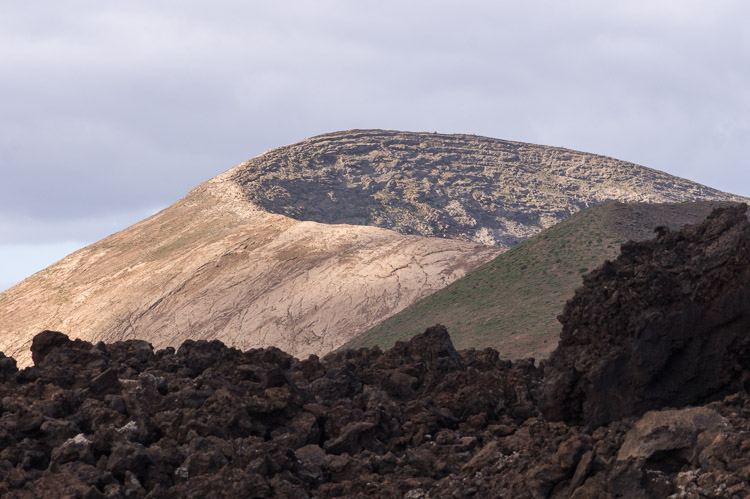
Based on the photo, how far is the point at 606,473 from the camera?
10.0 metres

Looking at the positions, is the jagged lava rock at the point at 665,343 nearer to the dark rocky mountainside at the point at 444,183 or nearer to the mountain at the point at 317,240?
the mountain at the point at 317,240

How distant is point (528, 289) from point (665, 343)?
34.0 meters

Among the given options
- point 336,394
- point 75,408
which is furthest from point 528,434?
point 75,408

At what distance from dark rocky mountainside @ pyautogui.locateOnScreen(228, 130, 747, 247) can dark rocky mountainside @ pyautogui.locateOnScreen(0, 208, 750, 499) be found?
3201 inches

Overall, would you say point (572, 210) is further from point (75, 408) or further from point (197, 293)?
point (75, 408)

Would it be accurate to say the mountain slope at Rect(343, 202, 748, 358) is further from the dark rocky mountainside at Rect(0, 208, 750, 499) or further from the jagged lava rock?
the jagged lava rock

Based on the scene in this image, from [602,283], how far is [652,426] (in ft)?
12.1

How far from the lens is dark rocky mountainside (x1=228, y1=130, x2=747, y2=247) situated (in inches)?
4139

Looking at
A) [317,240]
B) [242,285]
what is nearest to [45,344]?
[242,285]

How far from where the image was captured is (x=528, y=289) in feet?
152

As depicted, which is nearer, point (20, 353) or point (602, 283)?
point (602, 283)

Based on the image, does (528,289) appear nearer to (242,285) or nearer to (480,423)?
(242,285)

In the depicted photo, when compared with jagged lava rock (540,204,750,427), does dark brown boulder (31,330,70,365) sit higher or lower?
higher

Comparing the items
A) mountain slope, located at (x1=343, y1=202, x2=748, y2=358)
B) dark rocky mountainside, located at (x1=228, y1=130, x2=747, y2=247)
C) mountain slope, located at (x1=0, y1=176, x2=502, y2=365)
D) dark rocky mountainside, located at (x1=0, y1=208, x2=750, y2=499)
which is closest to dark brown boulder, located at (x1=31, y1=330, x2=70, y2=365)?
dark rocky mountainside, located at (x1=0, y1=208, x2=750, y2=499)
